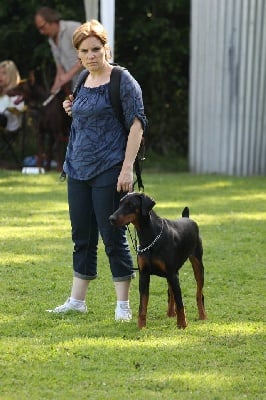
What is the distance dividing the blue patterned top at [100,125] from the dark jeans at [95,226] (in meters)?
0.08

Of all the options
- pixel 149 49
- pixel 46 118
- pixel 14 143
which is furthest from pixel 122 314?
pixel 149 49

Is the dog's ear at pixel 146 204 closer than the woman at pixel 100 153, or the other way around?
the dog's ear at pixel 146 204

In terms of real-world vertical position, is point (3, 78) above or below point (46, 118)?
above

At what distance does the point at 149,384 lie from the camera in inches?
207

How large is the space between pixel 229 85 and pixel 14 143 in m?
4.21

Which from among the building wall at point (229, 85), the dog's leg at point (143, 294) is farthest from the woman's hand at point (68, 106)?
the building wall at point (229, 85)

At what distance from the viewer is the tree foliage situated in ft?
59.5

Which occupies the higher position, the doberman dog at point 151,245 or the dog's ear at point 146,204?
the dog's ear at point 146,204

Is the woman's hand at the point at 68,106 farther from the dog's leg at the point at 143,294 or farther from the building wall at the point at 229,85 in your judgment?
the building wall at the point at 229,85

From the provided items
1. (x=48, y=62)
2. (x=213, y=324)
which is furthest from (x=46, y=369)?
(x=48, y=62)

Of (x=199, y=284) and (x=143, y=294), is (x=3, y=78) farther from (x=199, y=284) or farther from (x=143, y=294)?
(x=143, y=294)

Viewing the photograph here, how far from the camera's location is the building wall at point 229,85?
49.9 feet

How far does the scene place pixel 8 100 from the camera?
15922mm

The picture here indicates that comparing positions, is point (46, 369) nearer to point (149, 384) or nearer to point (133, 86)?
point (149, 384)
